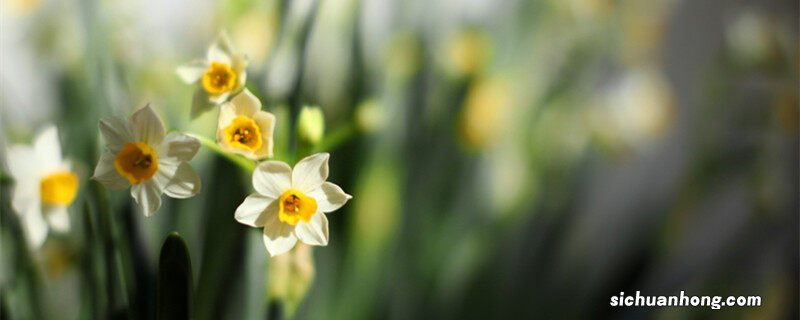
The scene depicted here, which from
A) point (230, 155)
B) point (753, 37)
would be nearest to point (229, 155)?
point (230, 155)

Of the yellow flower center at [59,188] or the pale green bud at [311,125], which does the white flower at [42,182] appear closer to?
the yellow flower center at [59,188]

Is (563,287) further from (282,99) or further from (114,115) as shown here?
(114,115)

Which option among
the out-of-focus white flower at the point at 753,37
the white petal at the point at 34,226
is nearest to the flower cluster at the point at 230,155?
the white petal at the point at 34,226

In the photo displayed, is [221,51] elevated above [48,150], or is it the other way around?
[221,51]

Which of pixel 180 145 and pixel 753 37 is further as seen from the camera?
pixel 753 37

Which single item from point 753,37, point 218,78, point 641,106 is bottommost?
point 218,78

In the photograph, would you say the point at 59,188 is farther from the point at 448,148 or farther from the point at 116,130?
the point at 448,148

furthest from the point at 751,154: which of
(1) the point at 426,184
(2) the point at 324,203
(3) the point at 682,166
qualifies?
(2) the point at 324,203
